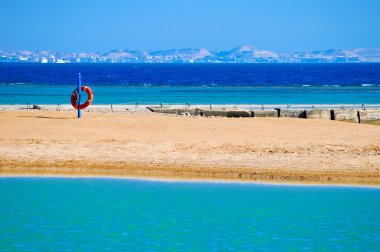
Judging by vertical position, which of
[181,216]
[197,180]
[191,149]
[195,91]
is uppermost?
[195,91]

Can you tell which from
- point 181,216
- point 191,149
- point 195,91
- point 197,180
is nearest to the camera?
point 181,216

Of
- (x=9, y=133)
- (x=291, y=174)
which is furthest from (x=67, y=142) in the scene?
(x=291, y=174)

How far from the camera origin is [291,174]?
21031 mm

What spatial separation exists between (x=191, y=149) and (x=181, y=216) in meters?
6.84

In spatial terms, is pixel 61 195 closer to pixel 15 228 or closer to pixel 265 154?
pixel 15 228

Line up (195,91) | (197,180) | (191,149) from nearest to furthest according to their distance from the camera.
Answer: (197,180) < (191,149) < (195,91)

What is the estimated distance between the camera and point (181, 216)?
1677 cm

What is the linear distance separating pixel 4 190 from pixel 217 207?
559cm

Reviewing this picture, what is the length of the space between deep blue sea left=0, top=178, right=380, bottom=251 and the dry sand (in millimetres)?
1253

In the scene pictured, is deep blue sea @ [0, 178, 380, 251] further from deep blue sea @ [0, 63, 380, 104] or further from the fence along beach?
deep blue sea @ [0, 63, 380, 104]

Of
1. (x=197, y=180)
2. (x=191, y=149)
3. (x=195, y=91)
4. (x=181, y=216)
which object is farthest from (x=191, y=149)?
(x=195, y=91)

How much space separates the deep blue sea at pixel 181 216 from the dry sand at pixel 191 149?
1.25m

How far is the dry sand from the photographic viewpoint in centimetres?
2130

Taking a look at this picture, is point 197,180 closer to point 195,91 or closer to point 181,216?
point 181,216
